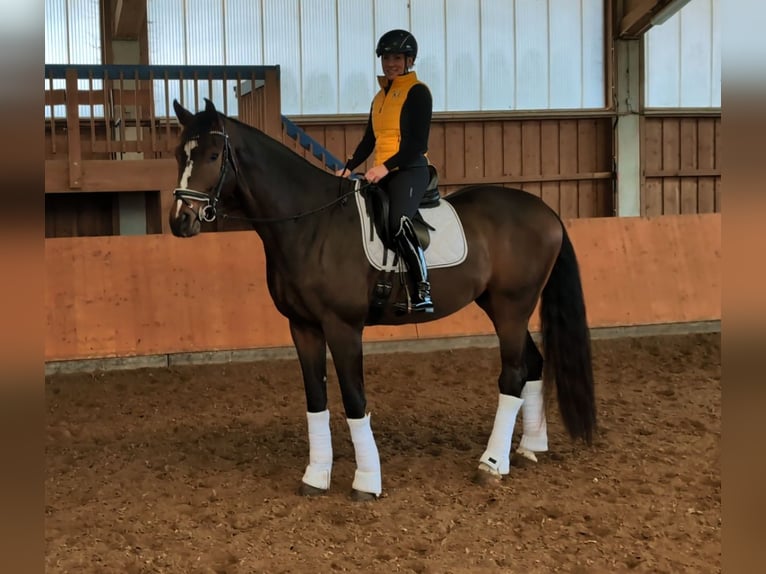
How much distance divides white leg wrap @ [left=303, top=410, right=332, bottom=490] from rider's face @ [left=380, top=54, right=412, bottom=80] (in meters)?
1.67

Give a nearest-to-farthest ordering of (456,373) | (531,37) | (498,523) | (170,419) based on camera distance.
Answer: (498,523)
(170,419)
(456,373)
(531,37)

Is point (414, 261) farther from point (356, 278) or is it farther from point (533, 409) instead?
point (533, 409)

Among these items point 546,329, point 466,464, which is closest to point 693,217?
point 546,329

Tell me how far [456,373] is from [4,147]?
573 cm

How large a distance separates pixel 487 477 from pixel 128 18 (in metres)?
7.24

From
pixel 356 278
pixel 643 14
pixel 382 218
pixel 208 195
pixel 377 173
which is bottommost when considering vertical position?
pixel 356 278

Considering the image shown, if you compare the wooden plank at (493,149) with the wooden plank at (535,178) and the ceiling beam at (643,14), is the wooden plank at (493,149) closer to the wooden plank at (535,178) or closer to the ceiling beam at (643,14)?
the wooden plank at (535,178)

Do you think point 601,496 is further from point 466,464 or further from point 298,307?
point 298,307

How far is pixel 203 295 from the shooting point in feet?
20.7

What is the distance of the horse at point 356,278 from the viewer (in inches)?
129

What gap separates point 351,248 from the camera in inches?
135

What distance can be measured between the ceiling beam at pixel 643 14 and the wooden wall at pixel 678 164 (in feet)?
4.19

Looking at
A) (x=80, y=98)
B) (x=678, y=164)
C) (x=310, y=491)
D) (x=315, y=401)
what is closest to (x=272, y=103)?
(x=80, y=98)

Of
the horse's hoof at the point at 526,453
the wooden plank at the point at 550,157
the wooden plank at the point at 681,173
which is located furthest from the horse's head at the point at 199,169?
the wooden plank at the point at 681,173
